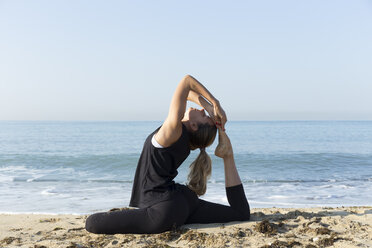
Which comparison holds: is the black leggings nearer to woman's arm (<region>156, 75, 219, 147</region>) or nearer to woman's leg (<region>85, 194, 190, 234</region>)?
woman's leg (<region>85, 194, 190, 234</region>)

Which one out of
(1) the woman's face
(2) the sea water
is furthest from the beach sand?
(2) the sea water

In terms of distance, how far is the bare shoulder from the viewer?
3.66 metres

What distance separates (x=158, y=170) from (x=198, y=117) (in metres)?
0.73

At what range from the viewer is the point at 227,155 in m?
4.33

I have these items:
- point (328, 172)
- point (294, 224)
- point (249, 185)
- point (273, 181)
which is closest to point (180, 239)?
point (294, 224)

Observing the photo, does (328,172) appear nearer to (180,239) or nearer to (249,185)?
(249,185)

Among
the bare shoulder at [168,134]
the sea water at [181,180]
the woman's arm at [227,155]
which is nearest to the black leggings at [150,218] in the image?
the woman's arm at [227,155]

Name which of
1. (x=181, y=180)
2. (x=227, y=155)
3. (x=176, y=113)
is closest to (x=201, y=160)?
(x=227, y=155)

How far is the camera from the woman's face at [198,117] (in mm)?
3982

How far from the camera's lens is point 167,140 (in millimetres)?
3730

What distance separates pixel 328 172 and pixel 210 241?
10.8 metres

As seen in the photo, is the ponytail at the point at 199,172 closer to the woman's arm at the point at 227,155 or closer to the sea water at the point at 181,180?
the woman's arm at the point at 227,155

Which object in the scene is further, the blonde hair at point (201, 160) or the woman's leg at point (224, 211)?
the woman's leg at point (224, 211)

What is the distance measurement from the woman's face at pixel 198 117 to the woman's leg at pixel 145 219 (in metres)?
0.86
